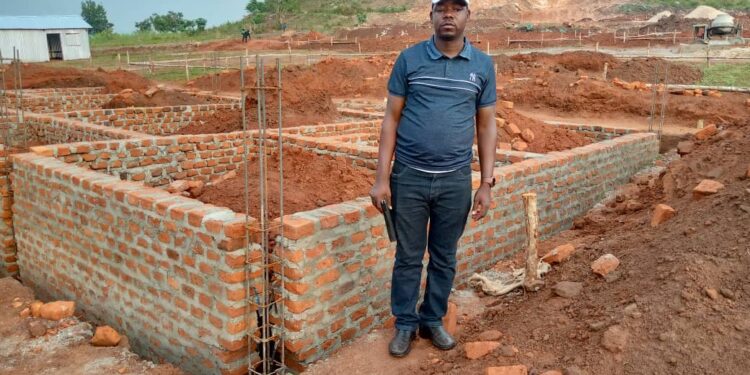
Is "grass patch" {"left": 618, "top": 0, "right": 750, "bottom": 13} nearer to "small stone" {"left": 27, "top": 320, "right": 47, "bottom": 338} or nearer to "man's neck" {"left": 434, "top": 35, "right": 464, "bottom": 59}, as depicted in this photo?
"man's neck" {"left": 434, "top": 35, "right": 464, "bottom": 59}

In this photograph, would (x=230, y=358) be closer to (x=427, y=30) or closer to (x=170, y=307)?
(x=170, y=307)

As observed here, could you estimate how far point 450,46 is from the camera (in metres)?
2.82

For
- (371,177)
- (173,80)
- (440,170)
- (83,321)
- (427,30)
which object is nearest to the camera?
(440,170)

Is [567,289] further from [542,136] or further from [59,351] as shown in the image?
[542,136]

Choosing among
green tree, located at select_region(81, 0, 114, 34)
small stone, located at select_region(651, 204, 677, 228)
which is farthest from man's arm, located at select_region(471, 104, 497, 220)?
green tree, located at select_region(81, 0, 114, 34)

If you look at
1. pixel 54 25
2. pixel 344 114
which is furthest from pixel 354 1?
pixel 344 114

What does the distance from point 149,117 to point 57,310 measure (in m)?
6.47

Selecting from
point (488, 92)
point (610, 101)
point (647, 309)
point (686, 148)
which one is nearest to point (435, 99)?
point (488, 92)

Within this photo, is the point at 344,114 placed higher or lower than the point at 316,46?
lower

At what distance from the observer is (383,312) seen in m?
3.85

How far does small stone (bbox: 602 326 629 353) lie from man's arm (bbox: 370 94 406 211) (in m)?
1.26

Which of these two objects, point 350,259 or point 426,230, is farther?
point 350,259

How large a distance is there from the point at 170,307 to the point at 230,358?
591mm

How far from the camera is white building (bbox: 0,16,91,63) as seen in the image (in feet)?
110
